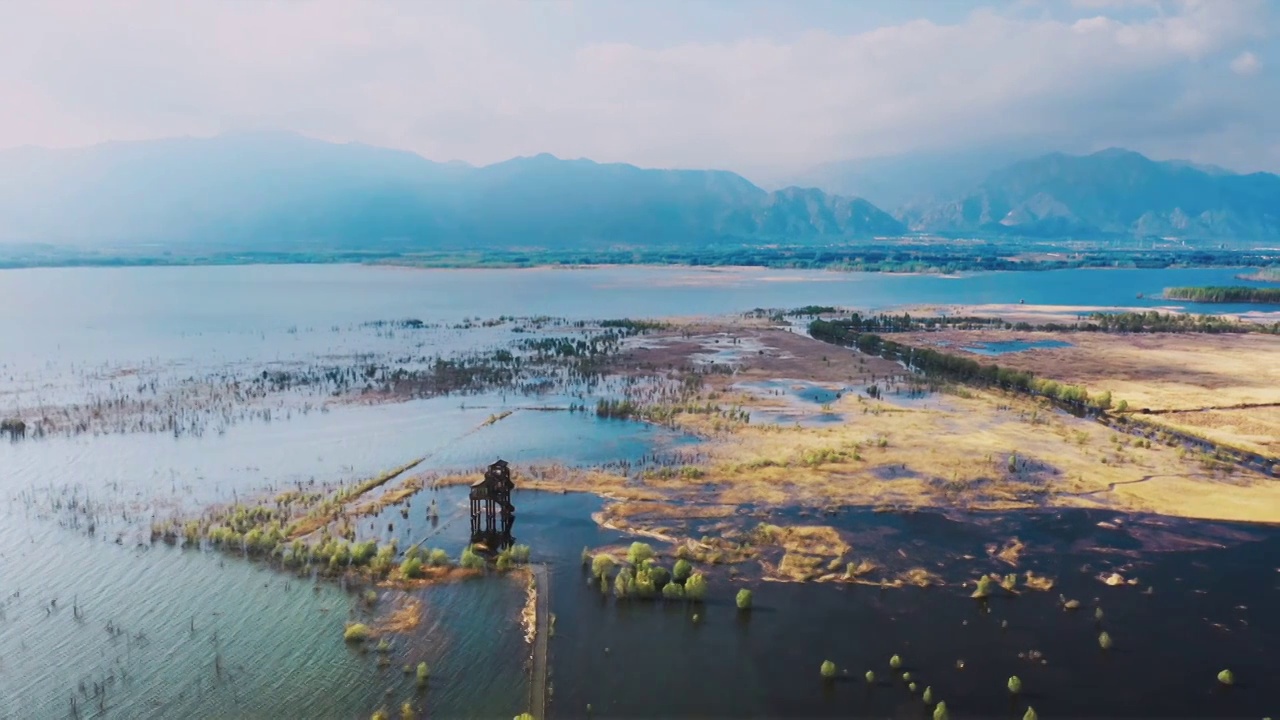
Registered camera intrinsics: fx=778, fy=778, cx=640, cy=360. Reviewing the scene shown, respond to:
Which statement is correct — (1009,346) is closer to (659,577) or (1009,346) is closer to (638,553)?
(638,553)

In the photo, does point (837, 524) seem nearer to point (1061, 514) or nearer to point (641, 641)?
point (1061, 514)

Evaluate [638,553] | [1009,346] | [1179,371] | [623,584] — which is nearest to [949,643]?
[623,584]

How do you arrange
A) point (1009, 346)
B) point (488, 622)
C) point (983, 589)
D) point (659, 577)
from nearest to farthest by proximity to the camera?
1. point (488, 622)
2. point (983, 589)
3. point (659, 577)
4. point (1009, 346)

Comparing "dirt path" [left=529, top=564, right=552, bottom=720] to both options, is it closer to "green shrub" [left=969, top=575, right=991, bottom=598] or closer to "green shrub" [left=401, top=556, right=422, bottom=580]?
"green shrub" [left=401, top=556, right=422, bottom=580]

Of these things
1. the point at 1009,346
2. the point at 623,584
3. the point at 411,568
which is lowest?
the point at 623,584

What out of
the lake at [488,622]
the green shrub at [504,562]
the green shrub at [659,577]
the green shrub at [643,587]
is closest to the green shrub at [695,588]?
the lake at [488,622]

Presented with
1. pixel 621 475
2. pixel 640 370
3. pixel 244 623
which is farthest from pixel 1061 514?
pixel 640 370

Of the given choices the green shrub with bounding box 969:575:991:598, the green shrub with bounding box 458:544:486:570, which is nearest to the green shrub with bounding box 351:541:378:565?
the green shrub with bounding box 458:544:486:570
